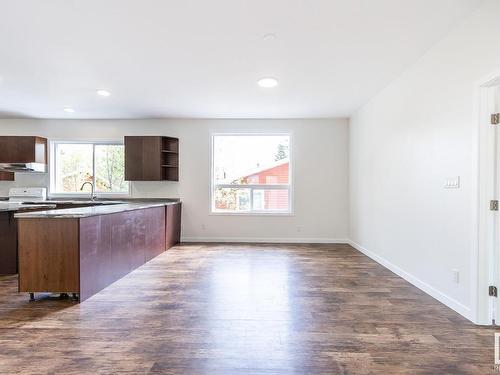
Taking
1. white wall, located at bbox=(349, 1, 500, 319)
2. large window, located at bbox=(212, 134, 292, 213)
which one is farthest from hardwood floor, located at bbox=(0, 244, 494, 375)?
large window, located at bbox=(212, 134, 292, 213)

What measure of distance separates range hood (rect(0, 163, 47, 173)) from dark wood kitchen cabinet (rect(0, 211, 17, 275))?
228cm

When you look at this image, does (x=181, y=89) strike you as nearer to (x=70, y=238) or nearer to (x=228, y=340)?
(x=70, y=238)

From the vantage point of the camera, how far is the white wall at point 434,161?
2.45m

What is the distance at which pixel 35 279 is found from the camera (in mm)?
2893

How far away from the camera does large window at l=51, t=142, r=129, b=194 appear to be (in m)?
6.23

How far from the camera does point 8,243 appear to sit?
12.6ft

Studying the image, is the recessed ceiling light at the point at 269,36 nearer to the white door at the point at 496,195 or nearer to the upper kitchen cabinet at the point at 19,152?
the white door at the point at 496,195

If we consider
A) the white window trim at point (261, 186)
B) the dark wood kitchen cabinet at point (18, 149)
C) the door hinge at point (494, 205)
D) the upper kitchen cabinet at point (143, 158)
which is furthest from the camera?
the white window trim at point (261, 186)

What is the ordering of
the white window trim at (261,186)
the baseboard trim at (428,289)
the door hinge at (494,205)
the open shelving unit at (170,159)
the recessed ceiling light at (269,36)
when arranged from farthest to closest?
the white window trim at (261,186)
the open shelving unit at (170,159)
the recessed ceiling light at (269,36)
the baseboard trim at (428,289)
the door hinge at (494,205)

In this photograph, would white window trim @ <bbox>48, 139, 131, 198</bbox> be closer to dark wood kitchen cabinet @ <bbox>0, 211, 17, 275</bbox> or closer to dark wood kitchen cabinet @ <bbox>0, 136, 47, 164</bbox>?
dark wood kitchen cabinet @ <bbox>0, 136, 47, 164</bbox>

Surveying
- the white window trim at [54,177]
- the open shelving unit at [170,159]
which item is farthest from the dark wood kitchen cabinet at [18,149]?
the open shelving unit at [170,159]

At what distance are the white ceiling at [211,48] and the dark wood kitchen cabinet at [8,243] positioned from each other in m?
1.84

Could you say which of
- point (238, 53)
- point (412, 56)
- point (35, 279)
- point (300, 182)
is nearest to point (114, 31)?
point (238, 53)

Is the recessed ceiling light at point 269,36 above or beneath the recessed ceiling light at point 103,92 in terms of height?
above
